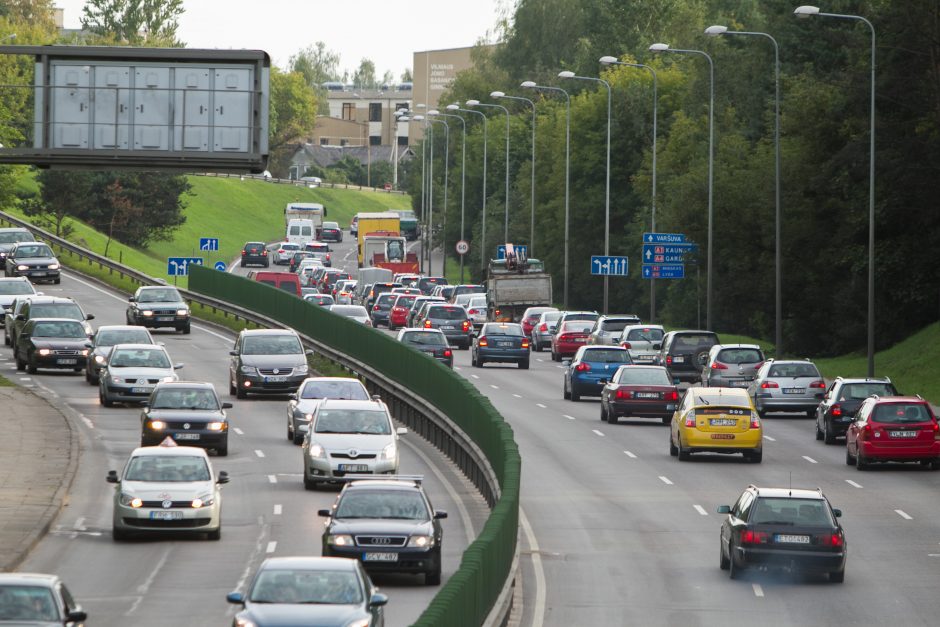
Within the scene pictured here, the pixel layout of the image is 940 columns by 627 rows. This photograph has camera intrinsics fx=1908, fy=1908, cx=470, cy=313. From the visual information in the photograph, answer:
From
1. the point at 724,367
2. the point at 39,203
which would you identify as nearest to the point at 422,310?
the point at 724,367

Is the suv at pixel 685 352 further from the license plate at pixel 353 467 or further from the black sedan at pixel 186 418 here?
the license plate at pixel 353 467

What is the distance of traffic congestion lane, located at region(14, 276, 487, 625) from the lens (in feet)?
75.3

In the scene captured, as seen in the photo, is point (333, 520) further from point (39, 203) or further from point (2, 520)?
point (39, 203)

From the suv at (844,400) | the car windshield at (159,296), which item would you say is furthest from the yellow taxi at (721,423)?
the car windshield at (159,296)

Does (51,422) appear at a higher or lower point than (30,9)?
lower

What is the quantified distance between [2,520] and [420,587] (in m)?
8.30

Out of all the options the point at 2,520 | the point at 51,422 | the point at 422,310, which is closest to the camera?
the point at 2,520

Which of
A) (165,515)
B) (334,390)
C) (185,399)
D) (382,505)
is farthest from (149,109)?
(382,505)

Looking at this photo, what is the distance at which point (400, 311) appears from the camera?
78.6 metres

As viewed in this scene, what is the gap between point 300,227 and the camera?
144 m

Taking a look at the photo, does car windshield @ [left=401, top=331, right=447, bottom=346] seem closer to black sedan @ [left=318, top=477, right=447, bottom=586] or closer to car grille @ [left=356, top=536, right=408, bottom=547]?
black sedan @ [left=318, top=477, right=447, bottom=586]

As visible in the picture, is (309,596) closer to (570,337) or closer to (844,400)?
(844,400)

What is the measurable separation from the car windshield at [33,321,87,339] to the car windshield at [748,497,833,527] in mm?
32351

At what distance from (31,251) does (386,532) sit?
6024 cm
